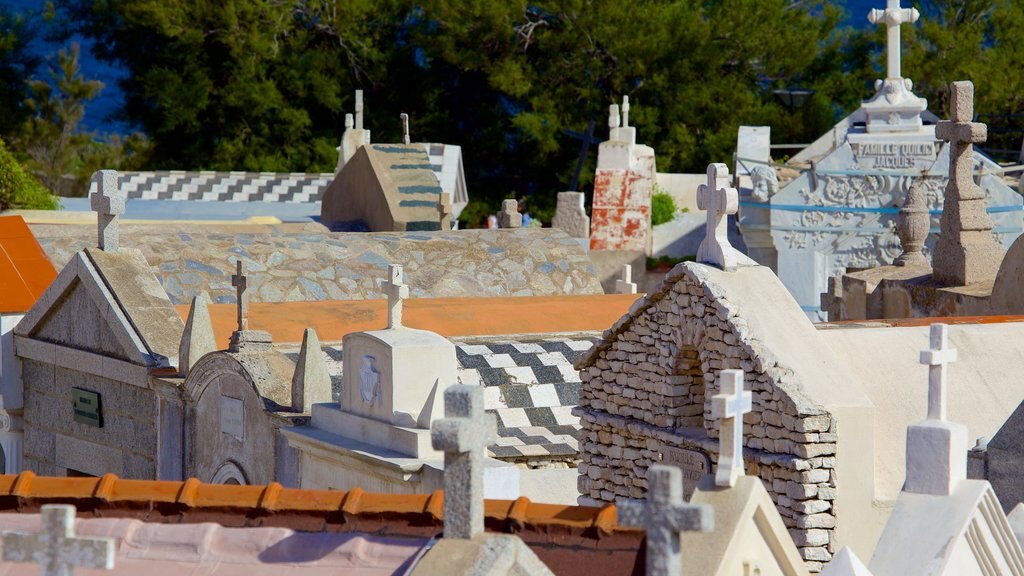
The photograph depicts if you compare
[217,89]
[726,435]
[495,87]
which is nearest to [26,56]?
[217,89]

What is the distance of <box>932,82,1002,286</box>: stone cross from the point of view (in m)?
16.0

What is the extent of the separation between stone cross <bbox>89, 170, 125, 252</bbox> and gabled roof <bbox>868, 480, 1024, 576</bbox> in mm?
8743

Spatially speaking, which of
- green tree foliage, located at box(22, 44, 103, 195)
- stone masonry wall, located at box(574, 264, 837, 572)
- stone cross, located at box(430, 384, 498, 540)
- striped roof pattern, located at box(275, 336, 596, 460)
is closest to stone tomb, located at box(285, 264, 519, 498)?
striped roof pattern, located at box(275, 336, 596, 460)

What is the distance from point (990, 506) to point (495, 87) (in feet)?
121

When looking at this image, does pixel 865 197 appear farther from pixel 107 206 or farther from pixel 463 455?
pixel 463 455

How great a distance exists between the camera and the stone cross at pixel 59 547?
187 inches

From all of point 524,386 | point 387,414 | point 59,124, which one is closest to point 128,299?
point 524,386

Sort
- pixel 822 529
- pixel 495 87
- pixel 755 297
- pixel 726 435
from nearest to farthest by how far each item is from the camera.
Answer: pixel 726 435, pixel 822 529, pixel 755 297, pixel 495 87

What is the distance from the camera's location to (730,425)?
22.5 feet

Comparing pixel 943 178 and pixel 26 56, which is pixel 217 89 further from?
pixel 943 178

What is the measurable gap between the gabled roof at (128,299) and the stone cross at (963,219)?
6.90m

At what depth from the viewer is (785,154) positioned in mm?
40344

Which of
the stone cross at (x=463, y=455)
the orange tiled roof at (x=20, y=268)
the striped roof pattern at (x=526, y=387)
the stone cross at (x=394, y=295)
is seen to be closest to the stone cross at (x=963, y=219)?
the striped roof pattern at (x=526, y=387)

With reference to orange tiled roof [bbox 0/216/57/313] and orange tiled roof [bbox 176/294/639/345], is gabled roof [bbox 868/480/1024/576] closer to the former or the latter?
orange tiled roof [bbox 176/294/639/345]
